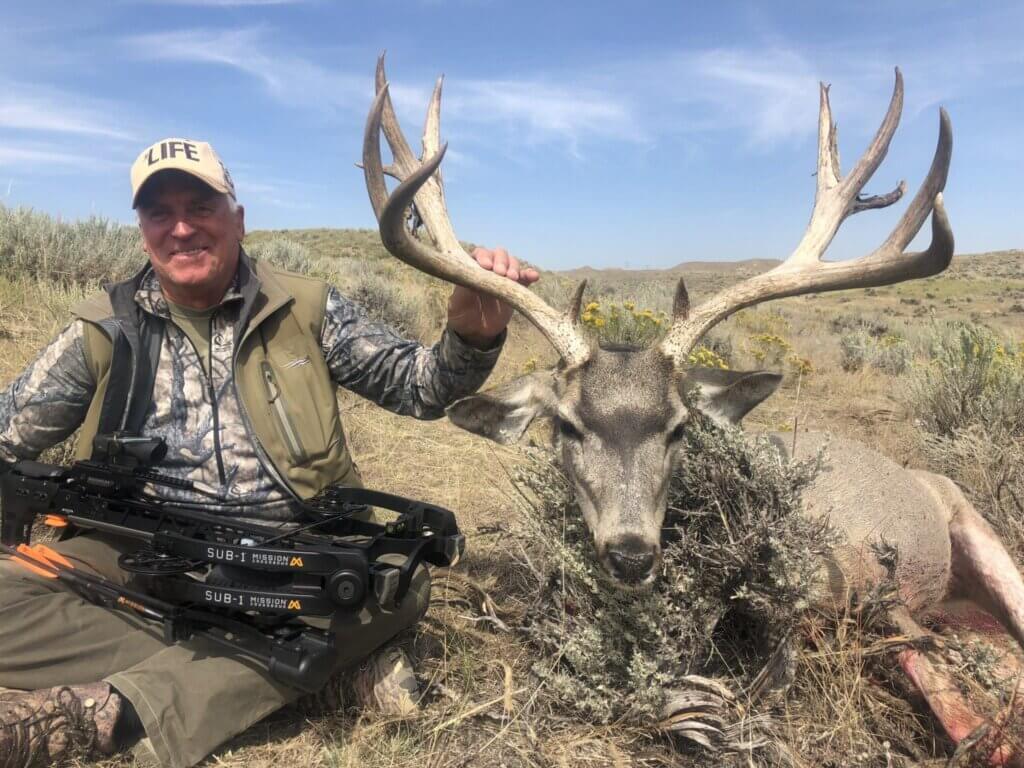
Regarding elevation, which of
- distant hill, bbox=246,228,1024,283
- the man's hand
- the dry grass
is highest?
distant hill, bbox=246,228,1024,283

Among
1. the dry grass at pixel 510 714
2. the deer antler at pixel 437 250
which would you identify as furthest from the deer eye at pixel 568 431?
the dry grass at pixel 510 714

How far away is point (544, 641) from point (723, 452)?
1187 millimetres

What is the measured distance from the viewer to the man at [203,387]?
114 inches

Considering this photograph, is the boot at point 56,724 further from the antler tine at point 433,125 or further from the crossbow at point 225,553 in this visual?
the antler tine at point 433,125

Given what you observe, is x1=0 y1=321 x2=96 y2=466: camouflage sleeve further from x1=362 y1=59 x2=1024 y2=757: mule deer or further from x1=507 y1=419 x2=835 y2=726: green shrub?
x1=507 y1=419 x2=835 y2=726: green shrub

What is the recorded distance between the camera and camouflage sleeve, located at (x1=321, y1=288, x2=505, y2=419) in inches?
138

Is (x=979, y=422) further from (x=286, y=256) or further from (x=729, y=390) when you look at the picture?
(x=286, y=256)

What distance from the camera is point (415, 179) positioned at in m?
2.52

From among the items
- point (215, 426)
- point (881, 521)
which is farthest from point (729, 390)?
point (215, 426)

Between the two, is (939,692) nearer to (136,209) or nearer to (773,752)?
(773,752)

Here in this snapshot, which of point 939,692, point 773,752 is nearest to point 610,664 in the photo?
point 773,752

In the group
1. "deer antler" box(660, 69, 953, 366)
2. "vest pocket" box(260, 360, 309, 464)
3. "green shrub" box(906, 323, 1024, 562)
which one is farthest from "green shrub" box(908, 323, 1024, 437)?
"vest pocket" box(260, 360, 309, 464)

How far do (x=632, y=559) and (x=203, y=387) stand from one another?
7.09ft

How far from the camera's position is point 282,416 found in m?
3.27
